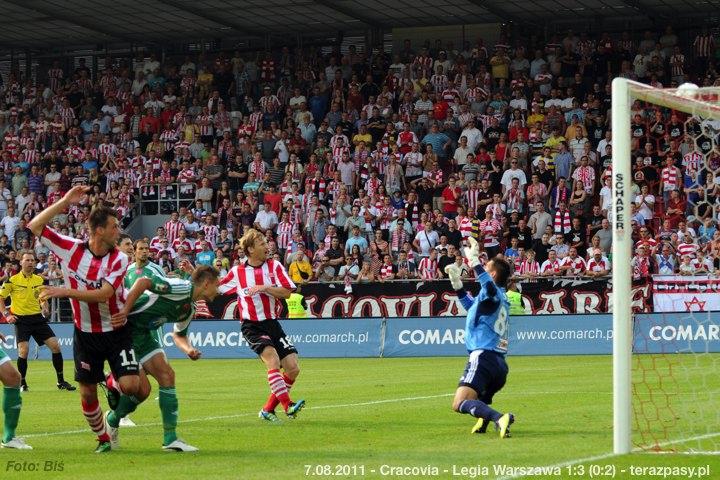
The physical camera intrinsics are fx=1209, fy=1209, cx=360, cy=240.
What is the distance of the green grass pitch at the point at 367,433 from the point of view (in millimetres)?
9314

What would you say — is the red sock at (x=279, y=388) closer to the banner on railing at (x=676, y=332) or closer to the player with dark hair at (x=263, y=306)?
the player with dark hair at (x=263, y=306)

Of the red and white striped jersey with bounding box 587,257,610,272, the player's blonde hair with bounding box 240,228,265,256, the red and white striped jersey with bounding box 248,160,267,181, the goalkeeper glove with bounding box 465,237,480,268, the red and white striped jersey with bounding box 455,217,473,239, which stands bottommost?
the red and white striped jersey with bounding box 587,257,610,272

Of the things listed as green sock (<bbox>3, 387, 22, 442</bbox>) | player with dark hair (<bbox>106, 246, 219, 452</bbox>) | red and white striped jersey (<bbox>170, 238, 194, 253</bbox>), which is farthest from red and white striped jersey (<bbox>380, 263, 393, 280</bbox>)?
green sock (<bbox>3, 387, 22, 442</bbox>)

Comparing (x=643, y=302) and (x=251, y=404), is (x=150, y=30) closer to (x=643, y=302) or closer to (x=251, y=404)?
(x=643, y=302)

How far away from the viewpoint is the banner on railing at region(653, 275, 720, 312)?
24862 mm

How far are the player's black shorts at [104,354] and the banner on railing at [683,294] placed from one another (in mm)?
16824

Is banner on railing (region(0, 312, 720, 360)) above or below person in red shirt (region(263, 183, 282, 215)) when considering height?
below

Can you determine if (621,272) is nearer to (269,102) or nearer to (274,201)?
(274,201)

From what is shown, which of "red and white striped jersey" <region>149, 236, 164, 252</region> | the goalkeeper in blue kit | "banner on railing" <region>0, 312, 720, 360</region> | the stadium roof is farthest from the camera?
the stadium roof

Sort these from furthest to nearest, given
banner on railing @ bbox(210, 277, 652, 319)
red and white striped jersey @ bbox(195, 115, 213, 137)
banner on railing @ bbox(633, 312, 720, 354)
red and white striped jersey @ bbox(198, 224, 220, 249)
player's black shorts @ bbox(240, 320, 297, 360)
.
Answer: red and white striped jersey @ bbox(195, 115, 213, 137)
red and white striped jersey @ bbox(198, 224, 220, 249)
banner on railing @ bbox(210, 277, 652, 319)
banner on railing @ bbox(633, 312, 720, 354)
player's black shorts @ bbox(240, 320, 297, 360)

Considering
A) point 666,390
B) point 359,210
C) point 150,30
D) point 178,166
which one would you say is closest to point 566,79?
point 359,210

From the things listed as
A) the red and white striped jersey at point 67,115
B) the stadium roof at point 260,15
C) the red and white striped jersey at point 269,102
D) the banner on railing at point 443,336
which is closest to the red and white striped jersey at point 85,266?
the banner on railing at point 443,336

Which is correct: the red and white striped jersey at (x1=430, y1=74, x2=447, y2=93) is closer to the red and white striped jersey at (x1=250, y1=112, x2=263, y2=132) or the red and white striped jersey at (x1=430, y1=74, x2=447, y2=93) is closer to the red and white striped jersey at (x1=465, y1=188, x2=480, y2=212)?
the red and white striped jersey at (x1=465, y1=188, x2=480, y2=212)

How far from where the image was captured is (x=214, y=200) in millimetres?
35094
